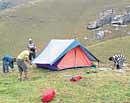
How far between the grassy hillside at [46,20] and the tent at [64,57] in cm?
7193

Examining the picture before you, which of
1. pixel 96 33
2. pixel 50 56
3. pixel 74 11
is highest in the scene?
pixel 74 11

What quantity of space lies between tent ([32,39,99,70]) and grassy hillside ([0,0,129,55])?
236ft

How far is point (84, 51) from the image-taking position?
32.8 metres

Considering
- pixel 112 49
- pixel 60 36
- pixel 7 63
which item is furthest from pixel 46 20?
pixel 7 63

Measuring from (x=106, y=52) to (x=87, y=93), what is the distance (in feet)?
156

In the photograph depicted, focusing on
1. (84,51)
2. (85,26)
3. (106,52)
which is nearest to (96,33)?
(85,26)

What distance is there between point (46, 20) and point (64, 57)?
112 metres

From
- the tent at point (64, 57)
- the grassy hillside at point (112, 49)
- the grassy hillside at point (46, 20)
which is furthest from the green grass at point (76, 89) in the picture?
the grassy hillside at point (46, 20)

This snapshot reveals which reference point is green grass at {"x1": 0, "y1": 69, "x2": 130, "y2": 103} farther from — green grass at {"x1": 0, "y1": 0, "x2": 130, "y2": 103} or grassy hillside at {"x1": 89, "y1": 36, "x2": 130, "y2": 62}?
grassy hillside at {"x1": 89, "y1": 36, "x2": 130, "y2": 62}

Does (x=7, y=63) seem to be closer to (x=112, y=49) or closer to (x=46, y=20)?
(x=112, y=49)

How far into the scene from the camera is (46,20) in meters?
143

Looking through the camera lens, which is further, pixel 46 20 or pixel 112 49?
pixel 46 20

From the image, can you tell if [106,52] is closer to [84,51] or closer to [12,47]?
[84,51]

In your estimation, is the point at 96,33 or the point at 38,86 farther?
the point at 96,33
